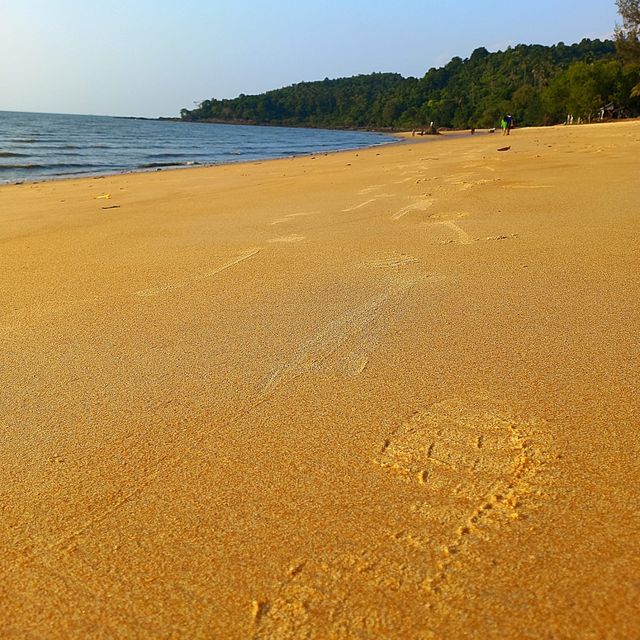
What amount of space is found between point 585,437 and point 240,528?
0.84 meters

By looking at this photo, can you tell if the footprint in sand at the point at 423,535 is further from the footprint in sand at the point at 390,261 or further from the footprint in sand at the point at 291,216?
the footprint in sand at the point at 291,216

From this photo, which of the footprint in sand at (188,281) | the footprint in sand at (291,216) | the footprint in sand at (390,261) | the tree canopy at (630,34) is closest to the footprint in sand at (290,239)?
the footprint in sand at (188,281)

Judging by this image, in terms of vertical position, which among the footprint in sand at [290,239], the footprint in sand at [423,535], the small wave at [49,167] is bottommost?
the small wave at [49,167]

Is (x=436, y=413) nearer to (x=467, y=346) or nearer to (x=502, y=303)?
(x=467, y=346)

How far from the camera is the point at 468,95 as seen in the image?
81.7 metres

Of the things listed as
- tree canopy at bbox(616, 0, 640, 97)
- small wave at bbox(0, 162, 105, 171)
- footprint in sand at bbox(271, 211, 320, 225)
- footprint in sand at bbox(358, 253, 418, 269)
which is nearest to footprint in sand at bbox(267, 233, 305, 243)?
footprint in sand at bbox(271, 211, 320, 225)

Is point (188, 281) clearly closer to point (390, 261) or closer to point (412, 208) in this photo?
point (390, 261)

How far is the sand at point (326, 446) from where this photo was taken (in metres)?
0.97

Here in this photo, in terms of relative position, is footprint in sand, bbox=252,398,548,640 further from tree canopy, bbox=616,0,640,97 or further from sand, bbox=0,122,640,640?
tree canopy, bbox=616,0,640,97

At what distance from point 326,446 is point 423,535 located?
390mm

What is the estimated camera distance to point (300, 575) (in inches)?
40.3

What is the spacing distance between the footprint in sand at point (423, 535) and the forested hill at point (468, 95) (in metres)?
47.5

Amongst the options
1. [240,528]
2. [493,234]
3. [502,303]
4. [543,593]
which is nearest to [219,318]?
[502,303]

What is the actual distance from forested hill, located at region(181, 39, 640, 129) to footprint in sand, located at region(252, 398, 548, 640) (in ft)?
156
